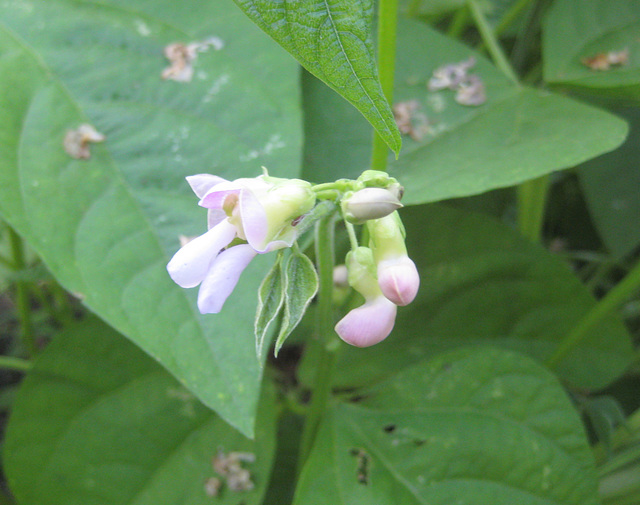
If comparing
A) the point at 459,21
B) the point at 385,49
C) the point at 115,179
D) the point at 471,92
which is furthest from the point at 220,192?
the point at 459,21

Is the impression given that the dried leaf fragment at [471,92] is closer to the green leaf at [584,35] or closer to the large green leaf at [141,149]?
the green leaf at [584,35]

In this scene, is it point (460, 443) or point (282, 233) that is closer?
point (282, 233)

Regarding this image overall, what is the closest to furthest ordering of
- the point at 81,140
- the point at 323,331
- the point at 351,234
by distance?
1. the point at 351,234
2. the point at 323,331
3. the point at 81,140

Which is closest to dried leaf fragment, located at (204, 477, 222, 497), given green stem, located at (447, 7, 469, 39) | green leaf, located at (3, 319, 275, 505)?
green leaf, located at (3, 319, 275, 505)

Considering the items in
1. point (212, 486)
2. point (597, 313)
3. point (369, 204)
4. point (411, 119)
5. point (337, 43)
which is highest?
point (337, 43)

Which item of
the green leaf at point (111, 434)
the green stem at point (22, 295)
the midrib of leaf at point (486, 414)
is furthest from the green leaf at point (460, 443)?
the green stem at point (22, 295)

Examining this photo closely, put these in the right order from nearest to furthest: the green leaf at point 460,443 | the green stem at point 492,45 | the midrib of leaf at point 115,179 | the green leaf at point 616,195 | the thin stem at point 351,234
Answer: the thin stem at point 351,234
the midrib of leaf at point 115,179
the green leaf at point 460,443
the green stem at point 492,45
the green leaf at point 616,195

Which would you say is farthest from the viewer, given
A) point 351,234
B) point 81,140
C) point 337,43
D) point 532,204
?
point 532,204

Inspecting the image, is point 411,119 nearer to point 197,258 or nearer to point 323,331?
point 323,331
